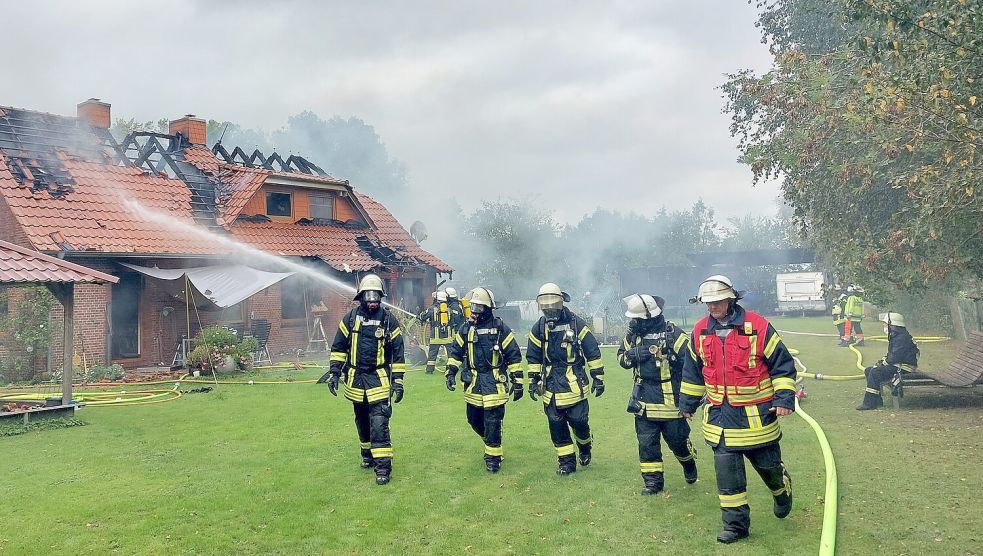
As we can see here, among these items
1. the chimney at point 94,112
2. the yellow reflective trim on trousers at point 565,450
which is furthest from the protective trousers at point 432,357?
the chimney at point 94,112

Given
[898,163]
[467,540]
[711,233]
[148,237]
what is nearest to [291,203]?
[148,237]

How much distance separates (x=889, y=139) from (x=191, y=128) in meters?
24.4

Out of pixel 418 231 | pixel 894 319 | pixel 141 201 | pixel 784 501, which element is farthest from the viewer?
pixel 418 231

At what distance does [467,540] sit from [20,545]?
3766 mm

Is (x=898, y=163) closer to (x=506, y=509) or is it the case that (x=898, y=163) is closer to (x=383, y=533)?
(x=506, y=509)

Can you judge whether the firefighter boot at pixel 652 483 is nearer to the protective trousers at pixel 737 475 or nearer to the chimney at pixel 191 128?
the protective trousers at pixel 737 475

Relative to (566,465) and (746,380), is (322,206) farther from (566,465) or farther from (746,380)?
(746,380)

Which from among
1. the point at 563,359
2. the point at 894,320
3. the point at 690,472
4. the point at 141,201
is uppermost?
the point at 141,201

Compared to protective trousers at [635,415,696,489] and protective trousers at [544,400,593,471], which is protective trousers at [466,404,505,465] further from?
protective trousers at [635,415,696,489]

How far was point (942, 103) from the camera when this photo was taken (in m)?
9.24

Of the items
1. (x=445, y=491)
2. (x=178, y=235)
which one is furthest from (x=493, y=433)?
(x=178, y=235)

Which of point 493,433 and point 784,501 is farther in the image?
point 493,433

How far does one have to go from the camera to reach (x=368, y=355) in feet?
27.1

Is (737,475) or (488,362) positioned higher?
(488,362)
